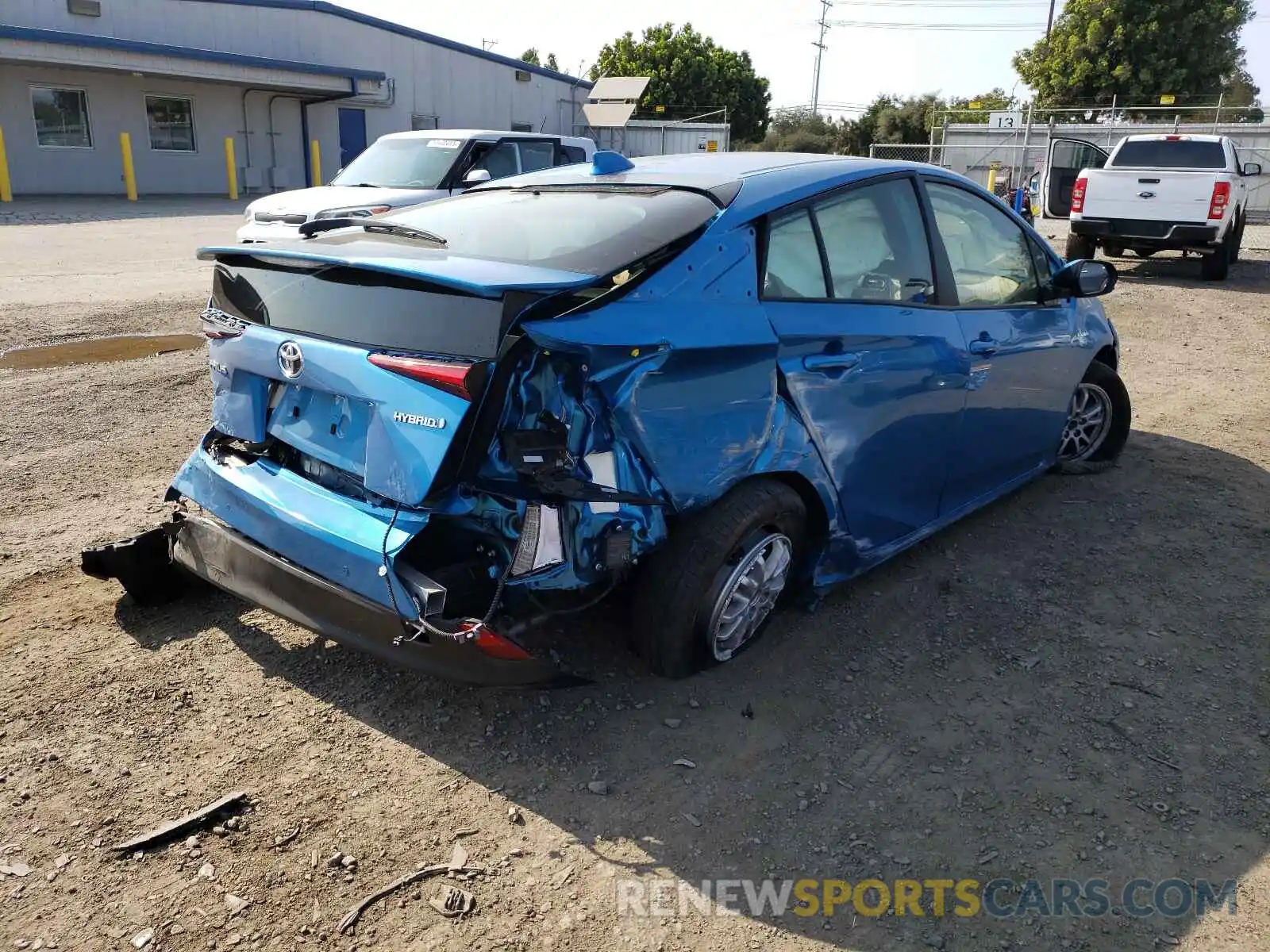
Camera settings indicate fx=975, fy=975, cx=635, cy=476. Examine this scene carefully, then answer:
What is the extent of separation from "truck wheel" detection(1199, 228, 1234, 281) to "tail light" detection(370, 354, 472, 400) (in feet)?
46.4

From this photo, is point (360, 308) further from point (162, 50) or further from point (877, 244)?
point (162, 50)

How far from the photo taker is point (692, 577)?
3.02 meters

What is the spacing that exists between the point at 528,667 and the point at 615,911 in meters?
0.67

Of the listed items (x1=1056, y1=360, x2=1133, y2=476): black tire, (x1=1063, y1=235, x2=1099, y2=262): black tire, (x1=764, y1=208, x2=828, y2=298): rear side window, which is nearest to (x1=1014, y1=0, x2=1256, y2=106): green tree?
(x1=1063, y1=235, x2=1099, y2=262): black tire

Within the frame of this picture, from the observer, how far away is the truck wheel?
13594mm

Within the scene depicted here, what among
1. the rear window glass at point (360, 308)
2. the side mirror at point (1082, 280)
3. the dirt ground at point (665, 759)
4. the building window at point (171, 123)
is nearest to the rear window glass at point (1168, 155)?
the side mirror at point (1082, 280)

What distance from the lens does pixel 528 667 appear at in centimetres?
270

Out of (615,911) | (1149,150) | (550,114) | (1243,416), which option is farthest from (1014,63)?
(615,911)

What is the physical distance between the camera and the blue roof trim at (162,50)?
20781mm

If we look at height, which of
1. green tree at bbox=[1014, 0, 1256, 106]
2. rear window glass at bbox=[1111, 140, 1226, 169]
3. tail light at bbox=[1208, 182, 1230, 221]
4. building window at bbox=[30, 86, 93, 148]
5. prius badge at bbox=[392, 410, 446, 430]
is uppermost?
green tree at bbox=[1014, 0, 1256, 106]

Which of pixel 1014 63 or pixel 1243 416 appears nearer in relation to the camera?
pixel 1243 416

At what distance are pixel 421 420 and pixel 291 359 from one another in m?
0.60

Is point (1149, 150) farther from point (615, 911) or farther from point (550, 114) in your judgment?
point (550, 114)

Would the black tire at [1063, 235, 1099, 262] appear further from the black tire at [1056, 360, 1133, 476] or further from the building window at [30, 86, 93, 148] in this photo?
the building window at [30, 86, 93, 148]
